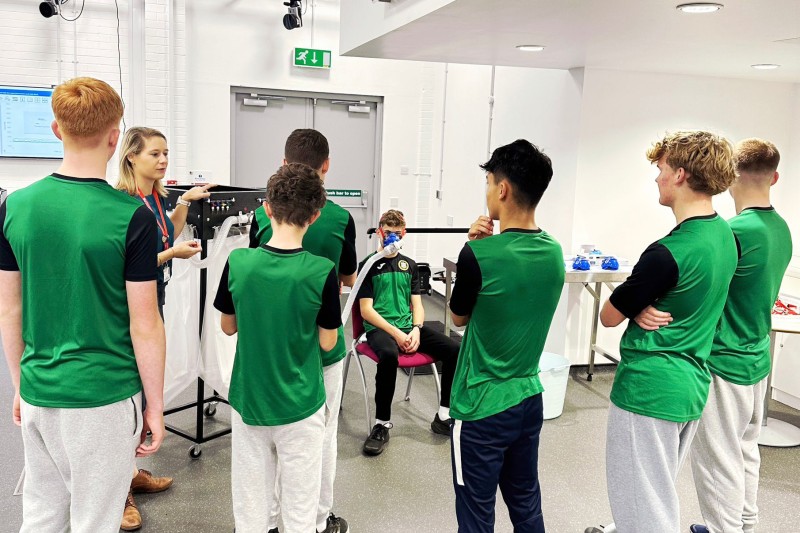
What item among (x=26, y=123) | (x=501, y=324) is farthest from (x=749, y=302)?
(x=26, y=123)

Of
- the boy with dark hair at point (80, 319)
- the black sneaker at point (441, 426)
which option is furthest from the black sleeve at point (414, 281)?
the boy with dark hair at point (80, 319)

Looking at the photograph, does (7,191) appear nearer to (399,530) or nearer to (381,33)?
(381,33)

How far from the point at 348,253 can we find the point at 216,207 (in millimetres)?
883

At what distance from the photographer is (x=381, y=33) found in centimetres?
338

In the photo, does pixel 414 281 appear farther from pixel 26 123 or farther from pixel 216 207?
pixel 26 123

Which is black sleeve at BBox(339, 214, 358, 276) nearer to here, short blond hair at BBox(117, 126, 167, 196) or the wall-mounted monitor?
short blond hair at BBox(117, 126, 167, 196)

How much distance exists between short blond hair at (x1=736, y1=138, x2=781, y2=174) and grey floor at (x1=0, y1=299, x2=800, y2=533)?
142 centimetres

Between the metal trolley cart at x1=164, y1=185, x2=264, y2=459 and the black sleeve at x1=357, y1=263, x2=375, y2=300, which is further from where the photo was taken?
the black sleeve at x1=357, y1=263, x2=375, y2=300

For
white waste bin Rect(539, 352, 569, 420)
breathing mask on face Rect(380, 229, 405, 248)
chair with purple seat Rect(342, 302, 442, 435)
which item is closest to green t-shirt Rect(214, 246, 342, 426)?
breathing mask on face Rect(380, 229, 405, 248)

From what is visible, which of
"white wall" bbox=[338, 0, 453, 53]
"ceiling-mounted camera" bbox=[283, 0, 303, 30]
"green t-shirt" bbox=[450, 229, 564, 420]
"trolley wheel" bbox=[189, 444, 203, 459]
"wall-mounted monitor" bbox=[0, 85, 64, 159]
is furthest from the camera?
"ceiling-mounted camera" bbox=[283, 0, 303, 30]

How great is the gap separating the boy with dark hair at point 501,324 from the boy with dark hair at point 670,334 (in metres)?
0.25

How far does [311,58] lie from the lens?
21.5ft

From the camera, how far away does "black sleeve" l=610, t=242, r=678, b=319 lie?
5.86 feet

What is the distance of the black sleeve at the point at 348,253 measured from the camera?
238 centimetres
